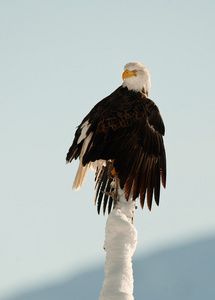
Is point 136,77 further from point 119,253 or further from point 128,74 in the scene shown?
point 119,253

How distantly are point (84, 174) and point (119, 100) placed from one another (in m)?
1.36

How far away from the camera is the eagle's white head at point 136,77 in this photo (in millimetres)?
9422

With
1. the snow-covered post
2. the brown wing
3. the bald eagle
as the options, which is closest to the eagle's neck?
the bald eagle

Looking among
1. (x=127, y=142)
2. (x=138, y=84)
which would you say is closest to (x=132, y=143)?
(x=127, y=142)

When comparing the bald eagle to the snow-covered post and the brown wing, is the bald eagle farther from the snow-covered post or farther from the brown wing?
the snow-covered post

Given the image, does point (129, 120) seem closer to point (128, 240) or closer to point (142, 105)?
point (142, 105)

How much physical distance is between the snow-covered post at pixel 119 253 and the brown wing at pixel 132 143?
2.75 ft

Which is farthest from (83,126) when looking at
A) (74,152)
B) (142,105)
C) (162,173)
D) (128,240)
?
(128,240)

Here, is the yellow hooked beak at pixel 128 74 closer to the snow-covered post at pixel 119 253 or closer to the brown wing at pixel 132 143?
the brown wing at pixel 132 143

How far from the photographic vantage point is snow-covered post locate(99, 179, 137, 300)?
6117 millimetres

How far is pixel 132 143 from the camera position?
8.23 metres

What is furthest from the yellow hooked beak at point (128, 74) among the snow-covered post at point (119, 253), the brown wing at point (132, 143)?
the snow-covered post at point (119, 253)

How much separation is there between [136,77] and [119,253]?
157 inches

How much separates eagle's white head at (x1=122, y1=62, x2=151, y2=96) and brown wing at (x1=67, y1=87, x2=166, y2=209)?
0.52 metres
